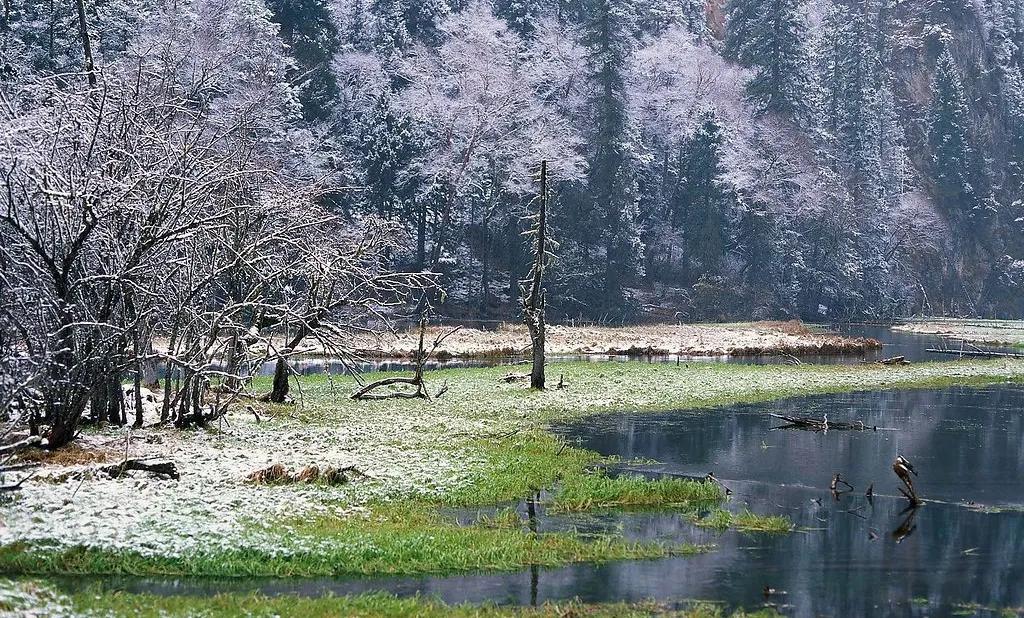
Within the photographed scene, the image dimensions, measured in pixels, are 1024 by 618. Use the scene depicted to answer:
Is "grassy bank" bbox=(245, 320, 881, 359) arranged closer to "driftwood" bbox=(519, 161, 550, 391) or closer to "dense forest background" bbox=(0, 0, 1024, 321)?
"driftwood" bbox=(519, 161, 550, 391)

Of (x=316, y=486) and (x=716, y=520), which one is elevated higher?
(x=316, y=486)

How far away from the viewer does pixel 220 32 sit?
68.1 meters

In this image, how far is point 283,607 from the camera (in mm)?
12961

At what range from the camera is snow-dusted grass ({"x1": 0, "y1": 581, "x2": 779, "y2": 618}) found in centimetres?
1253

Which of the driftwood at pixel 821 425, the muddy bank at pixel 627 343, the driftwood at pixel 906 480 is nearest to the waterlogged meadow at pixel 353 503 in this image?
the driftwood at pixel 906 480

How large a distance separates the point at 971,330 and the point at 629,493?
67.8 metres

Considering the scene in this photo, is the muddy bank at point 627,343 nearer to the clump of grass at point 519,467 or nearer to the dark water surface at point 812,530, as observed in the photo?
the dark water surface at point 812,530

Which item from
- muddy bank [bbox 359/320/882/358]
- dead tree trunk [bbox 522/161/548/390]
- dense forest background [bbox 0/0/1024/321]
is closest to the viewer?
dead tree trunk [bbox 522/161/548/390]

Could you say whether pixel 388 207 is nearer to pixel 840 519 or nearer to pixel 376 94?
pixel 376 94

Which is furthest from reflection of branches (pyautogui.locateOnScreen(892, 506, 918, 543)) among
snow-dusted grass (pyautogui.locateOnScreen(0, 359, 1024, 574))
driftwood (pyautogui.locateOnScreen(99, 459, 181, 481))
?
driftwood (pyautogui.locateOnScreen(99, 459, 181, 481))

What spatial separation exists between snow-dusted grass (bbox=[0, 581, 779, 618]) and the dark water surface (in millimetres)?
515

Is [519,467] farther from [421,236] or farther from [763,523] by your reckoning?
[421,236]

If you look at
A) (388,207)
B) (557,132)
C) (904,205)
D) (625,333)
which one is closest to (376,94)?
(388,207)

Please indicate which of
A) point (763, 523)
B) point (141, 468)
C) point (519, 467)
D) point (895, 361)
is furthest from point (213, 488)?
point (895, 361)
